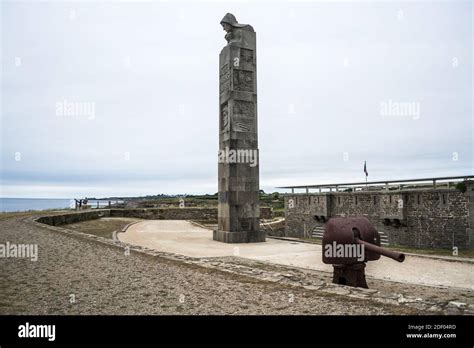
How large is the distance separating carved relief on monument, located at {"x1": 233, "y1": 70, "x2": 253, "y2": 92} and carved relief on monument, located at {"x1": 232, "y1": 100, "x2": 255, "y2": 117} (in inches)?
23.7

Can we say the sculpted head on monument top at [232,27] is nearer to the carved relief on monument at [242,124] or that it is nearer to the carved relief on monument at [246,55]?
the carved relief on monument at [246,55]

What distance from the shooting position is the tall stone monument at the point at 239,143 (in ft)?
54.4

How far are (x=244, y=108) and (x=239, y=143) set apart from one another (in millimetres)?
1660

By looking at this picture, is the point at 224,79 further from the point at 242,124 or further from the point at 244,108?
the point at 242,124

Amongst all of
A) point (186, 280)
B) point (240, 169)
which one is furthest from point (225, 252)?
point (186, 280)

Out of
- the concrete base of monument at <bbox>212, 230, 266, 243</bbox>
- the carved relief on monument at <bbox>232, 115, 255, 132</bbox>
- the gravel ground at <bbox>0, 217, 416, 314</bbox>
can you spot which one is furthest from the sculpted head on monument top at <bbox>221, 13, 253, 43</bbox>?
the gravel ground at <bbox>0, 217, 416, 314</bbox>

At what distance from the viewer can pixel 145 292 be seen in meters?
6.20

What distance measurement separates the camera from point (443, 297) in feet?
22.5

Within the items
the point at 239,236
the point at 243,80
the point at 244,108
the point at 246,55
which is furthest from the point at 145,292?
the point at 246,55

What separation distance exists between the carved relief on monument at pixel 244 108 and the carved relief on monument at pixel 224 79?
90cm

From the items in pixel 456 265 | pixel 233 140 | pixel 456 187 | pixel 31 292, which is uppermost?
pixel 233 140

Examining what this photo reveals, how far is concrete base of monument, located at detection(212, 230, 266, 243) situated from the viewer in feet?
53.2
